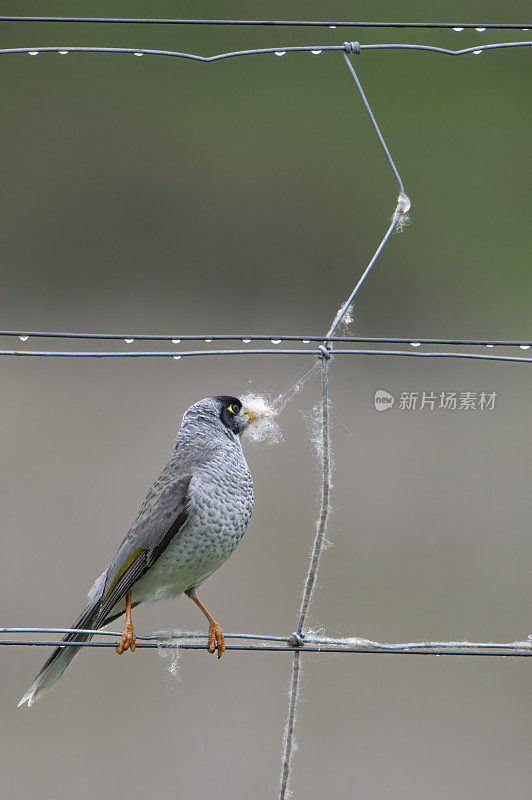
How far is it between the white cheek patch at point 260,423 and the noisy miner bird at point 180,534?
7cm

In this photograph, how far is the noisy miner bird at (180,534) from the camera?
2119 mm

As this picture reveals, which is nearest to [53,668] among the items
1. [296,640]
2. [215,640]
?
[215,640]

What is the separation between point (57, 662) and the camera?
7.30 feet

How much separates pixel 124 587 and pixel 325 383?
2.29 feet

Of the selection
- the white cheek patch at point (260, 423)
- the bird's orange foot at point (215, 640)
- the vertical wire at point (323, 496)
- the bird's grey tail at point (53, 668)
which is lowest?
the bird's grey tail at point (53, 668)

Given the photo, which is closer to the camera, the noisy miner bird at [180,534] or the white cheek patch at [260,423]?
the noisy miner bird at [180,534]

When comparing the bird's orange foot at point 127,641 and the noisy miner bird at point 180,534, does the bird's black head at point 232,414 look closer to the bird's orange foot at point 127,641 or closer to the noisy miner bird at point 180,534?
the noisy miner bird at point 180,534

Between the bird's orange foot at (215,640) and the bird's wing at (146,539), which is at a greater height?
the bird's wing at (146,539)

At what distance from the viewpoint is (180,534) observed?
2143mm

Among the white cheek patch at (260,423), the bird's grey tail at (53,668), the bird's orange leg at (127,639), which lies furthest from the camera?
the white cheek patch at (260,423)

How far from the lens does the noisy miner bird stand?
212 cm

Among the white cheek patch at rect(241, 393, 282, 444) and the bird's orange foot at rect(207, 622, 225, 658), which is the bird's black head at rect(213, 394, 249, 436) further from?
the bird's orange foot at rect(207, 622, 225, 658)

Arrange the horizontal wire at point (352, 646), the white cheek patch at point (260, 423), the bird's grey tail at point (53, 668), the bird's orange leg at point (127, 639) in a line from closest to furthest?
the horizontal wire at point (352, 646) < the bird's orange leg at point (127, 639) < the bird's grey tail at point (53, 668) < the white cheek patch at point (260, 423)

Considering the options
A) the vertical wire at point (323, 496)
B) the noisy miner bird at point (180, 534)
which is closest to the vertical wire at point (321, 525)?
the vertical wire at point (323, 496)
